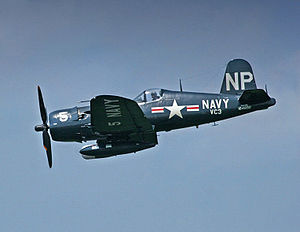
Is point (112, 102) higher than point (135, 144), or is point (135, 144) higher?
point (112, 102)

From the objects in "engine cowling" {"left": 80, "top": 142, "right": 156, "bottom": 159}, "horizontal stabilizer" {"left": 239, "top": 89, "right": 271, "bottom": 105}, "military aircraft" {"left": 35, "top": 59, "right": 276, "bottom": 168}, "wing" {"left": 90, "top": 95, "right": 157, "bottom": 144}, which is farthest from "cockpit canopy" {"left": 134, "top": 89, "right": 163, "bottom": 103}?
"horizontal stabilizer" {"left": 239, "top": 89, "right": 271, "bottom": 105}

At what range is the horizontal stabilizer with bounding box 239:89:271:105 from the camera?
819 inches

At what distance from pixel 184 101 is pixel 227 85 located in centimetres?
202

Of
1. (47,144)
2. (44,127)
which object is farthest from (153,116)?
(47,144)

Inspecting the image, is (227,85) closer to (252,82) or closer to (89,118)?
(252,82)

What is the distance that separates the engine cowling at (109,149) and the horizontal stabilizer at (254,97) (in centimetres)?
384

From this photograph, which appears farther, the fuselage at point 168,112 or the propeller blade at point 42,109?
the propeller blade at point 42,109

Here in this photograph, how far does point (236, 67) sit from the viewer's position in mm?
22516

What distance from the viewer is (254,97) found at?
21000 mm

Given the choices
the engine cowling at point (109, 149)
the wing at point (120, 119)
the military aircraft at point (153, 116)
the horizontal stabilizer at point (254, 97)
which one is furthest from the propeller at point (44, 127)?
the horizontal stabilizer at point (254, 97)

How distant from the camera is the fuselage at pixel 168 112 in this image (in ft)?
69.5

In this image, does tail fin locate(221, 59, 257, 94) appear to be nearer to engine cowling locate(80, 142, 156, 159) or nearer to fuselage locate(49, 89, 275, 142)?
fuselage locate(49, 89, 275, 142)

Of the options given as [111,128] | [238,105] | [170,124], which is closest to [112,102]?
[111,128]

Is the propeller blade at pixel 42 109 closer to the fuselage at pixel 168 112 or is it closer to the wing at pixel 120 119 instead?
the fuselage at pixel 168 112
